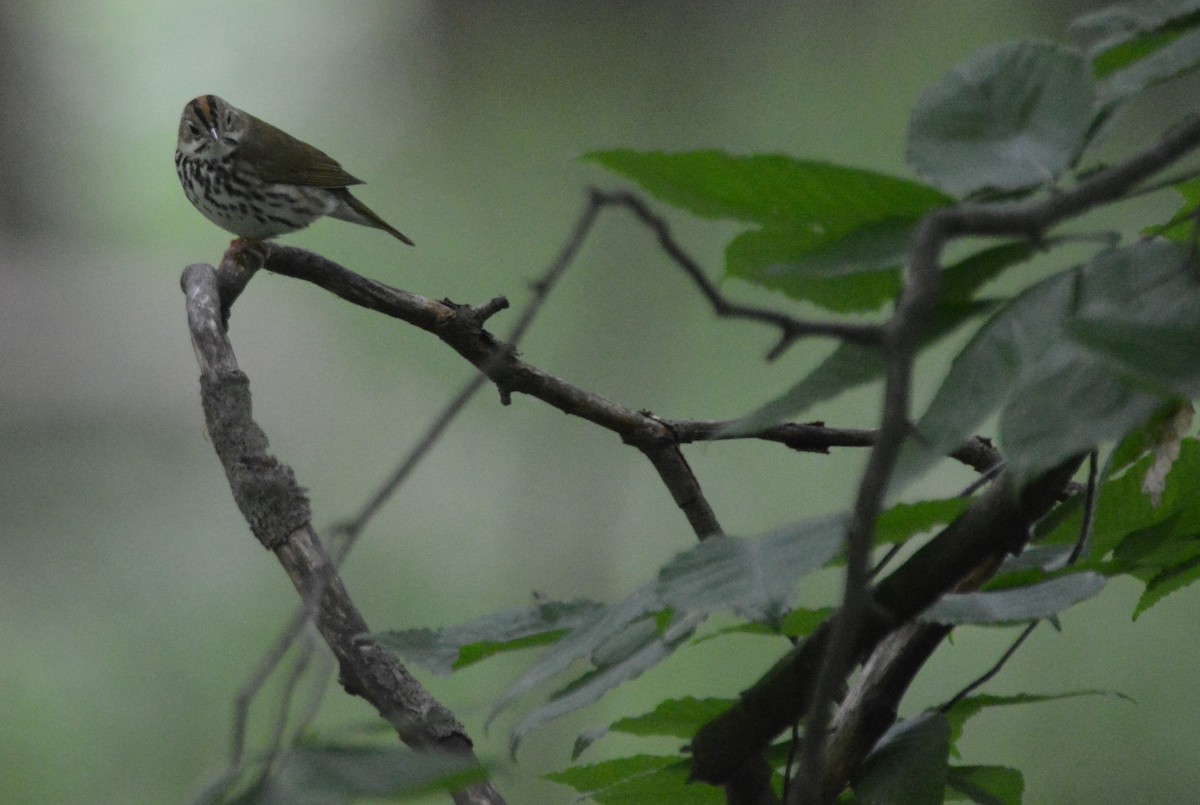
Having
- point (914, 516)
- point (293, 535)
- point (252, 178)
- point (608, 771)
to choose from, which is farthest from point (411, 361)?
point (914, 516)

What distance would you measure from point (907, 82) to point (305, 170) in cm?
95

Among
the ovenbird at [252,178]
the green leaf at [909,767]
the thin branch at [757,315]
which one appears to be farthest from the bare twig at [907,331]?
the ovenbird at [252,178]

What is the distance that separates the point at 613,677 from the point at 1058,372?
0.12m

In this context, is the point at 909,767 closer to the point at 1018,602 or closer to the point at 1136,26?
A: the point at 1018,602

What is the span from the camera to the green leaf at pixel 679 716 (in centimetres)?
32

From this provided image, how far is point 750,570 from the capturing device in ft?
0.73

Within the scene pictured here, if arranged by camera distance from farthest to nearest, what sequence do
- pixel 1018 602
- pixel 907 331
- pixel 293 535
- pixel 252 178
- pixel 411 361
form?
pixel 411 361, pixel 252 178, pixel 293 535, pixel 1018 602, pixel 907 331

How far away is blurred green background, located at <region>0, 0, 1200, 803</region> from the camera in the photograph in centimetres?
172

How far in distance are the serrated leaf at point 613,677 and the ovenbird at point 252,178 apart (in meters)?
1.32

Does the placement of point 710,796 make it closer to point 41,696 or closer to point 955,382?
point 955,382

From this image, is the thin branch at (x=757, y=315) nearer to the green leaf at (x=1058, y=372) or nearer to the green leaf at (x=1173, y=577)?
the green leaf at (x=1058, y=372)

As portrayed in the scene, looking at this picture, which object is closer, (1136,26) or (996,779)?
(1136,26)

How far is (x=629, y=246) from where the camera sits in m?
1.88

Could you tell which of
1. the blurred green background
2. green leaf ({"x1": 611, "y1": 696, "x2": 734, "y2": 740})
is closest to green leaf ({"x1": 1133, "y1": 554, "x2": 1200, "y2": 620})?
green leaf ({"x1": 611, "y1": 696, "x2": 734, "y2": 740})
